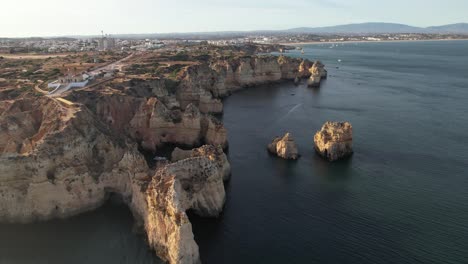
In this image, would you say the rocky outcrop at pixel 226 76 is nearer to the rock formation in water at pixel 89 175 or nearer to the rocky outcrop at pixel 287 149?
the rocky outcrop at pixel 287 149

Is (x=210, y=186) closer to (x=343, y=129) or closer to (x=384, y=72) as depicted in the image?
(x=343, y=129)

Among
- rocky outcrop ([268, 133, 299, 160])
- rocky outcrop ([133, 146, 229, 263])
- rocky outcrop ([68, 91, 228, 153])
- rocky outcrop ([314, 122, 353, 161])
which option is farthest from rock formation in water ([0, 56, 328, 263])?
rocky outcrop ([314, 122, 353, 161])

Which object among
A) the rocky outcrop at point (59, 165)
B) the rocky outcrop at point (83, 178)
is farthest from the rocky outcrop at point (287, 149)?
the rocky outcrop at point (59, 165)

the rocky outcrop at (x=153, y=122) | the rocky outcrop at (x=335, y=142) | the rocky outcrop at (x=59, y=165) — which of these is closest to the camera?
the rocky outcrop at (x=59, y=165)

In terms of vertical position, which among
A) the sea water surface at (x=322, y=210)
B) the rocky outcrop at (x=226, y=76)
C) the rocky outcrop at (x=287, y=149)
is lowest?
the sea water surface at (x=322, y=210)

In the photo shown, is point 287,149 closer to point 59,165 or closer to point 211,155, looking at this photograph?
point 211,155
